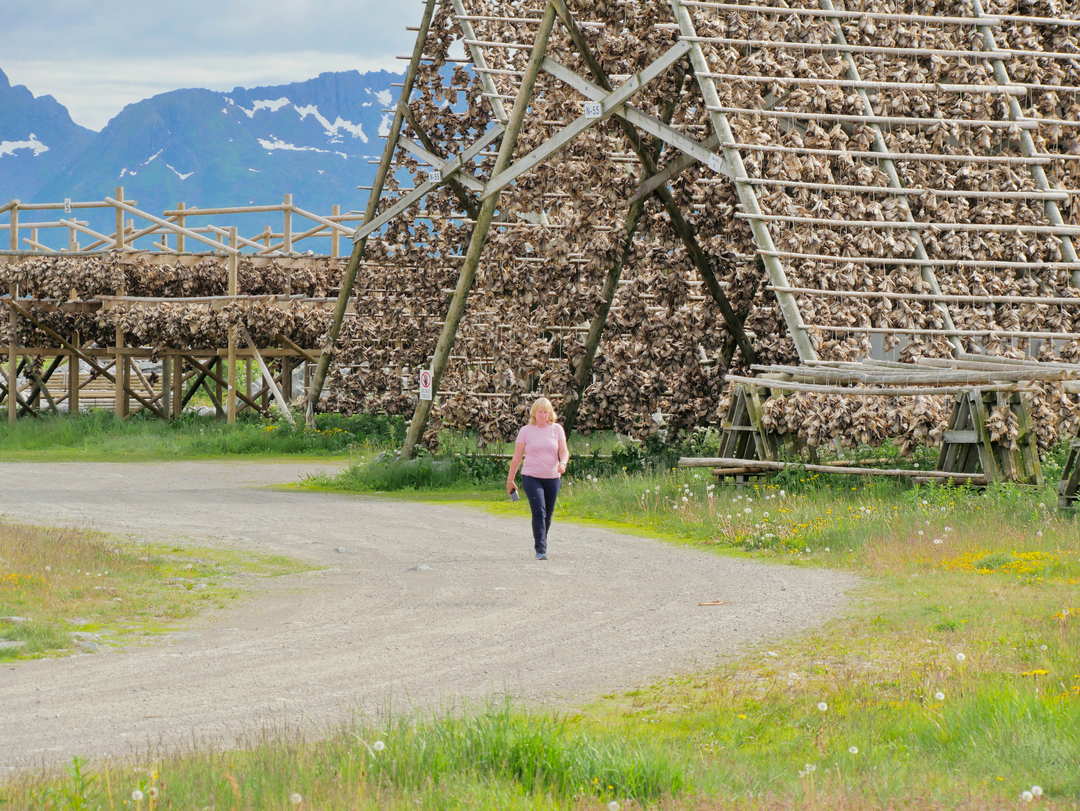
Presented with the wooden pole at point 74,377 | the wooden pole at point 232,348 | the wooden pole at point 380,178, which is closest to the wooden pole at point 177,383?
the wooden pole at point 74,377

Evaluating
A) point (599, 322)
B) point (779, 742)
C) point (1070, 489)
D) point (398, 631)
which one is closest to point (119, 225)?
point (599, 322)

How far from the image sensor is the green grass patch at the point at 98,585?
11.1 metres

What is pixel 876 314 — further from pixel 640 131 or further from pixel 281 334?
pixel 281 334

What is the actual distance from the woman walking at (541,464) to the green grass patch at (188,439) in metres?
14.9

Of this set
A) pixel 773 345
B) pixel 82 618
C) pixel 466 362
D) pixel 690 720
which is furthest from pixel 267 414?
pixel 690 720

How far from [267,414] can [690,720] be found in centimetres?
3423

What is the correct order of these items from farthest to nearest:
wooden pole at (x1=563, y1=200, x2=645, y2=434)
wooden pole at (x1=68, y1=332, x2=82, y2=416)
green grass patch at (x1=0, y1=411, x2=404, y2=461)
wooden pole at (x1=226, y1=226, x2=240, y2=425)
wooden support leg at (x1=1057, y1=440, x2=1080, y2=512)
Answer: wooden pole at (x1=68, y1=332, x2=82, y2=416), wooden pole at (x1=226, y1=226, x2=240, y2=425), green grass patch at (x1=0, y1=411, x2=404, y2=461), wooden pole at (x1=563, y1=200, x2=645, y2=434), wooden support leg at (x1=1057, y1=440, x2=1080, y2=512)

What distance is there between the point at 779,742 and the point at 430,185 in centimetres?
2156

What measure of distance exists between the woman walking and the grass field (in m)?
3.80

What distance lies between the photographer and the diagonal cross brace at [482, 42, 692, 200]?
22.6 m

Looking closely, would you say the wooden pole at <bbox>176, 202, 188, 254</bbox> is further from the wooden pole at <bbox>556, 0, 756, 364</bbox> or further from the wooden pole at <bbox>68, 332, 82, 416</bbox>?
the wooden pole at <bbox>556, 0, 756, 364</bbox>

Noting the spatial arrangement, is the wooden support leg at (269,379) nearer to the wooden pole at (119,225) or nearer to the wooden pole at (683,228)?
the wooden pole at (119,225)

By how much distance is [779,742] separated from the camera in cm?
799

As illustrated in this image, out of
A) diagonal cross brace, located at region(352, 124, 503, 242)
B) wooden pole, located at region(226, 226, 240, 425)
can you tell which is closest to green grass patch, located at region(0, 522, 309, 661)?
diagonal cross brace, located at region(352, 124, 503, 242)
